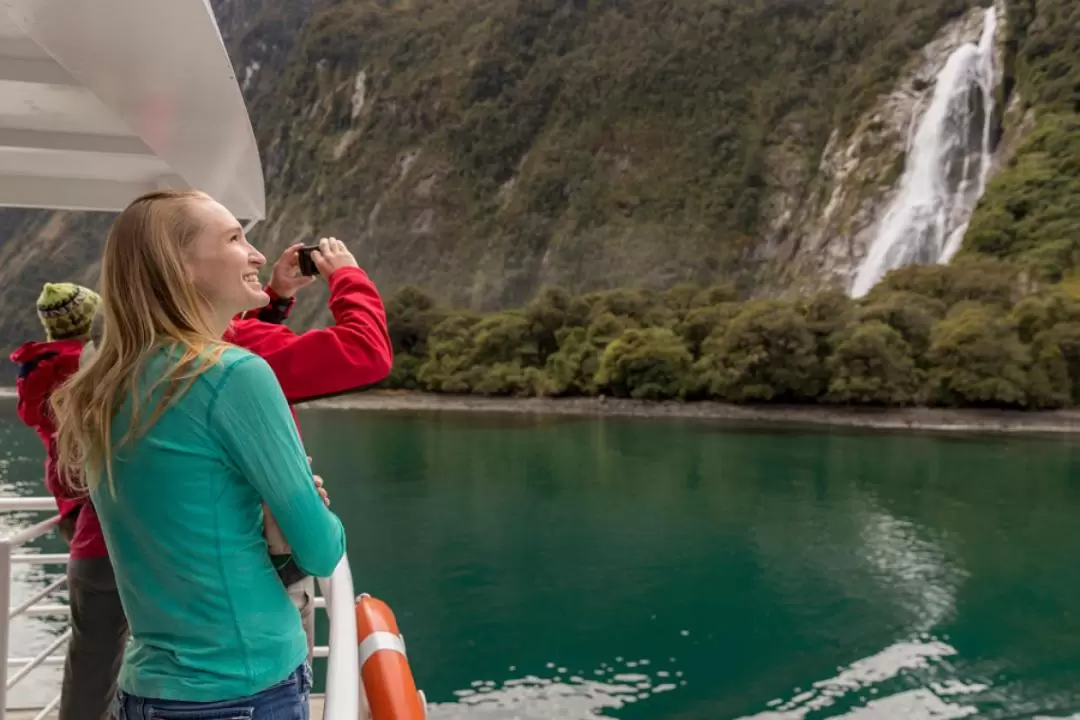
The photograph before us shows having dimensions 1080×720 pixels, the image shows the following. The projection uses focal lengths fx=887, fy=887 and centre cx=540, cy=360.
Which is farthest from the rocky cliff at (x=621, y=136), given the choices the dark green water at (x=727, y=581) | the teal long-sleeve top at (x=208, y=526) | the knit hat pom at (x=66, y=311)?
the teal long-sleeve top at (x=208, y=526)

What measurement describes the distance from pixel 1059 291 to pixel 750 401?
11.8m

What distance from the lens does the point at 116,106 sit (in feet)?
7.61

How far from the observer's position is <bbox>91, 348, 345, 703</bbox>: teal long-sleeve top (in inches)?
42.3

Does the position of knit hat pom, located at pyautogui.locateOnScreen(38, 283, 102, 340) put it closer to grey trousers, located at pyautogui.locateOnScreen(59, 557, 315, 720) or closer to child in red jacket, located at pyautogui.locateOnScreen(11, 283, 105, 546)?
child in red jacket, located at pyautogui.locateOnScreen(11, 283, 105, 546)

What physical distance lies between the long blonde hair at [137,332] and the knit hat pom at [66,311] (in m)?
1.09

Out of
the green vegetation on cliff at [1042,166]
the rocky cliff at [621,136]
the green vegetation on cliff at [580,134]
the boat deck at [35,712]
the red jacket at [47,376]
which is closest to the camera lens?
the red jacket at [47,376]

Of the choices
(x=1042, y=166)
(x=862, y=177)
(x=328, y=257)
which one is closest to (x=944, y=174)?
(x=1042, y=166)

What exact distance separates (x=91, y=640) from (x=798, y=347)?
3318cm

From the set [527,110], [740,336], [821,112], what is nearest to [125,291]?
[740,336]

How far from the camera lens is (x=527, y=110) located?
2702 inches

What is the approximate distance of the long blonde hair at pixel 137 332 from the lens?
1.08 metres

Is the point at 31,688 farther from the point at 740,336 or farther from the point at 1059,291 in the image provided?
the point at 1059,291

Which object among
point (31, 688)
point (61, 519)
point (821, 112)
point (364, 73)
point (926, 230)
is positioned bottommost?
point (31, 688)

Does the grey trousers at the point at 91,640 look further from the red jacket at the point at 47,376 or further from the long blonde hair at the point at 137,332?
the long blonde hair at the point at 137,332
